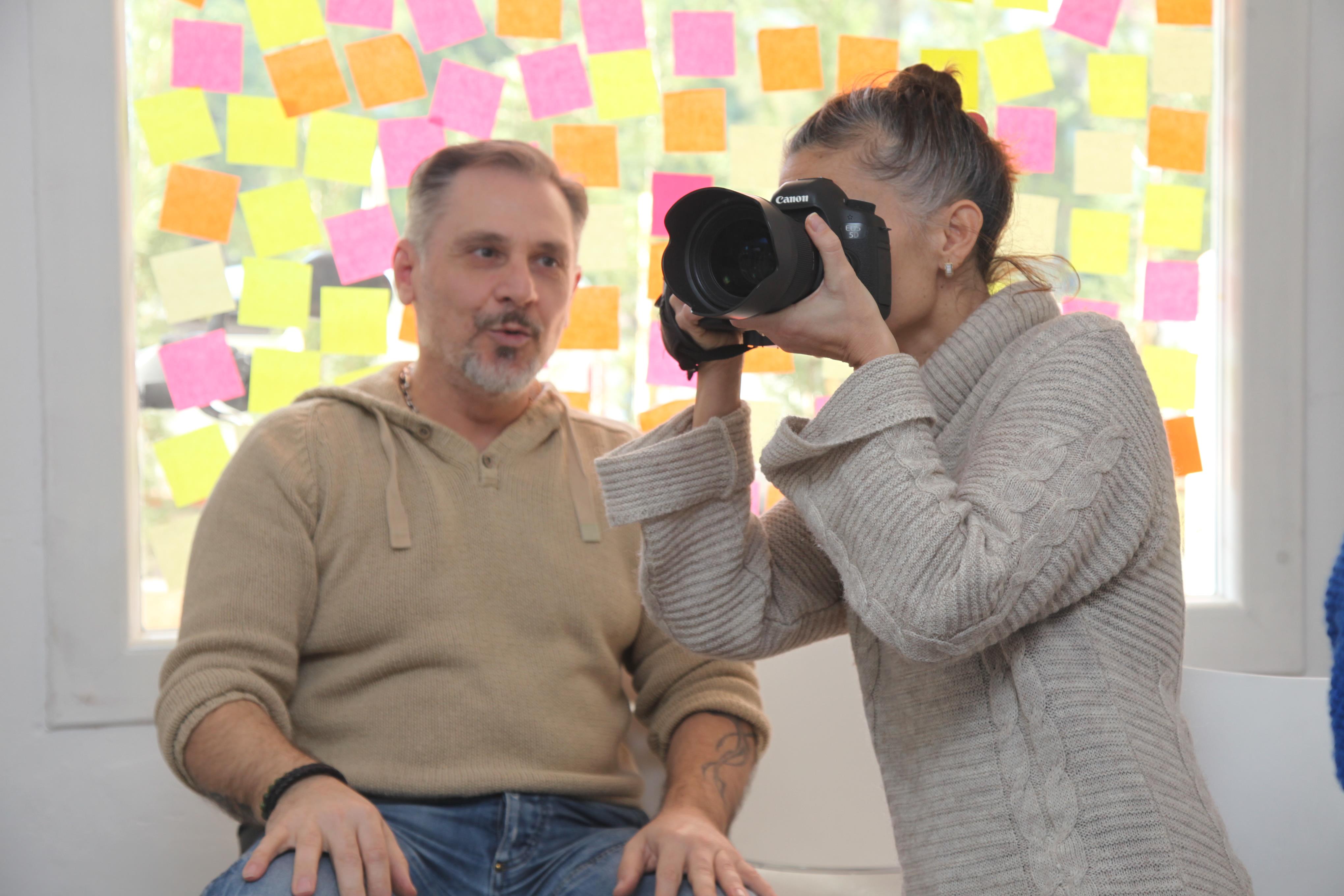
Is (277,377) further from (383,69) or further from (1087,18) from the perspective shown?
(1087,18)

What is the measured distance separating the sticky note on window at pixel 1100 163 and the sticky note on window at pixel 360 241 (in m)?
1.06

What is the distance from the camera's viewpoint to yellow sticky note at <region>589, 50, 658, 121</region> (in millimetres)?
1657

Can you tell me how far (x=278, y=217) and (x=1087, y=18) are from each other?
4.17 feet

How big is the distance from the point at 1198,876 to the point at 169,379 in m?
1.41

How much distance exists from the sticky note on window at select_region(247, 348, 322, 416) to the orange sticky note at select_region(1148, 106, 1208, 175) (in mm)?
1344

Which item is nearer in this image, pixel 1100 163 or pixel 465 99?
pixel 465 99

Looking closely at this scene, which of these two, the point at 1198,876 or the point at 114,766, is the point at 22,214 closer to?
the point at 114,766

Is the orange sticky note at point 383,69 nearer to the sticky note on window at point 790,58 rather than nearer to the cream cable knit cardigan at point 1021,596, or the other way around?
the sticky note on window at point 790,58

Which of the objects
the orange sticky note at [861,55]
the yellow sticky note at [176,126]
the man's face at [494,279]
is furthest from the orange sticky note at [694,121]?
the yellow sticky note at [176,126]

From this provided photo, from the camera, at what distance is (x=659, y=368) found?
1.69 metres

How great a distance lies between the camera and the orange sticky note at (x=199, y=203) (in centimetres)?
158

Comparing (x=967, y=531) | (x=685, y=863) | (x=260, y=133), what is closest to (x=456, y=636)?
(x=685, y=863)

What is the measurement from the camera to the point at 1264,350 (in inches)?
67.8

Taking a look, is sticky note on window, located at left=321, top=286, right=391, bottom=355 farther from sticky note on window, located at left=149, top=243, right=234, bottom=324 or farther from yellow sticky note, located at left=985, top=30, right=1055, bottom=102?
yellow sticky note, located at left=985, top=30, right=1055, bottom=102
